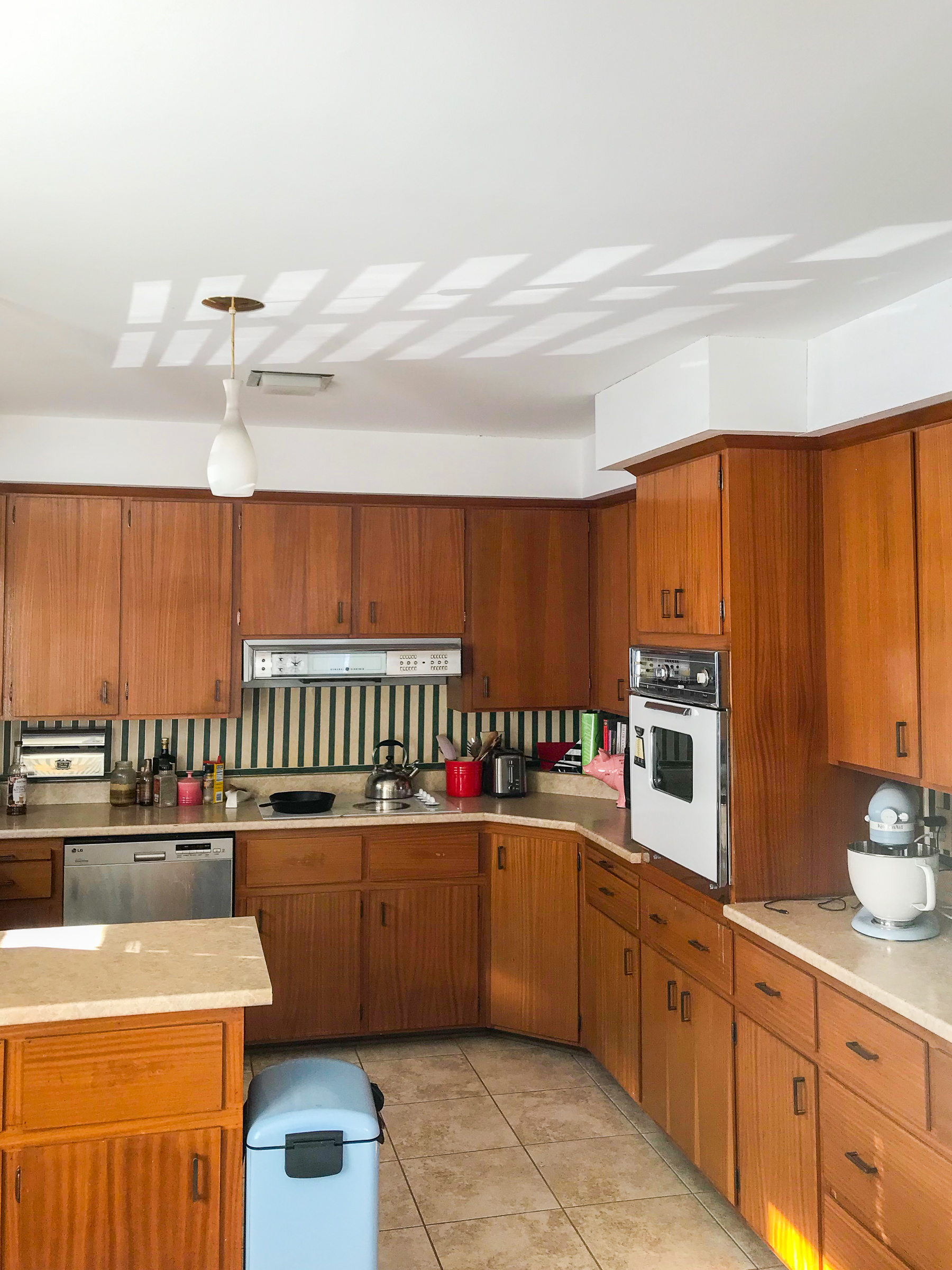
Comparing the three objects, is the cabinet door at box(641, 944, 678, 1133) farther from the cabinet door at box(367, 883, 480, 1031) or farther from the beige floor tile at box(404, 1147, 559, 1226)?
the cabinet door at box(367, 883, 480, 1031)

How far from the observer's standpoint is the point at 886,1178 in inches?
90.7

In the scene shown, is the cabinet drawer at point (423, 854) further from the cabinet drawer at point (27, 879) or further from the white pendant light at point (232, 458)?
the white pendant light at point (232, 458)

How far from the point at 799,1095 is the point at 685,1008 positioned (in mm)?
638

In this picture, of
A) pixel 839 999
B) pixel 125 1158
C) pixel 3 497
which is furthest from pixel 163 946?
pixel 3 497

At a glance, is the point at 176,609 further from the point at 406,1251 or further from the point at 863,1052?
the point at 863,1052

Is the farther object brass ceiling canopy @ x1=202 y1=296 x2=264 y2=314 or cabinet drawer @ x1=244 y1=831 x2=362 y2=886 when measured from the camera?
cabinet drawer @ x1=244 y1=831 x2=362 y2=886

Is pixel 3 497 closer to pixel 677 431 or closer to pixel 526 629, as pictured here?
pixel 526 629

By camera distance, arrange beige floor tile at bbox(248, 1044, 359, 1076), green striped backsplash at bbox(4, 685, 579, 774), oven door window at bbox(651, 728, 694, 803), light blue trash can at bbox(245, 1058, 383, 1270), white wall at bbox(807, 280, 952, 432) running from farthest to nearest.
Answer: green striped backsplash at bbox(4, 685, 579, 774)
beige floor tile at bbox(248, 1044, 359, 1076)
oven door window at bbox(651, 728, 694, 803)
white wall at bbox(807, 280, 952, 432)
light blue trash can at bbox(245, 1058, 383, 1270)

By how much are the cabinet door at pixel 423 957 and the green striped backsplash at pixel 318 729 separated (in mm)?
819

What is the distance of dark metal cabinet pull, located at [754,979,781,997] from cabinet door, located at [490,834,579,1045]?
1.38 meters

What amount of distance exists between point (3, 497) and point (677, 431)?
9.22 feet

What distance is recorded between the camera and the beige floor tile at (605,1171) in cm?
319

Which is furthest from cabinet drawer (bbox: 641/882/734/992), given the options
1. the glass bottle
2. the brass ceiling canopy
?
the glass bottle

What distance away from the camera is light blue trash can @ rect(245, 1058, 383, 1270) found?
2258 millimetres
